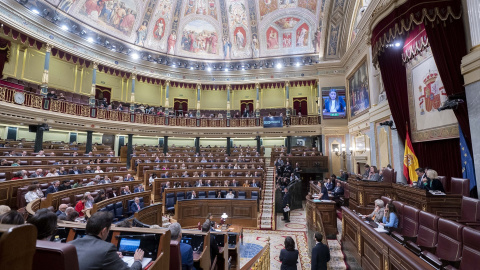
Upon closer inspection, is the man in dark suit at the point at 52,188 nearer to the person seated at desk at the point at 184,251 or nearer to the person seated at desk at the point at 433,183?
the person seated at desk at the point at 184,251

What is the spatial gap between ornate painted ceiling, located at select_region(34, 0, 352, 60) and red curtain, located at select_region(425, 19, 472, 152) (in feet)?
36.5

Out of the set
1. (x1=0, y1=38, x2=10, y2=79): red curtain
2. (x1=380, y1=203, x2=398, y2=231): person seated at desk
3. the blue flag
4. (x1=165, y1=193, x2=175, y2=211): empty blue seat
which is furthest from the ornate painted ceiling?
(x1=380, y1=203, x2=398, y2=231): person seated at desk

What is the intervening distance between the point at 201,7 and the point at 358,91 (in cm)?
1420

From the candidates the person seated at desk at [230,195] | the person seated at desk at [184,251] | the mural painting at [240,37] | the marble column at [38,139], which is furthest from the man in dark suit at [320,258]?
the mural painting at [240,37]

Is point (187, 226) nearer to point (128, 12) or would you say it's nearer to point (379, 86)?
point (379, 86)

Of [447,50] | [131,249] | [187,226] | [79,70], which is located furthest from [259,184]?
[79,70]

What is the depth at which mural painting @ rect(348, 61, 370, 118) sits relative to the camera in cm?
1252

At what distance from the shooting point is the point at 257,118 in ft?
63.8

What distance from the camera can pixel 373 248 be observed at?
3564 mm

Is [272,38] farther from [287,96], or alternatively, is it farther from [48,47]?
[48,47]

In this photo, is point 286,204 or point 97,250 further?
point 286,204

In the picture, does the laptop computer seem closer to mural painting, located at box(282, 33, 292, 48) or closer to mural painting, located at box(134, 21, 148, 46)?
mural painting, located at box(134, 21, 148, 46)

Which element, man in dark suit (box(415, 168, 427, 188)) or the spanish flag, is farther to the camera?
the spanish flag

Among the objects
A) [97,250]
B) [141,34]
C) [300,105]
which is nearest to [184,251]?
[97,250]
